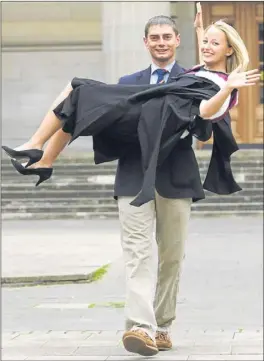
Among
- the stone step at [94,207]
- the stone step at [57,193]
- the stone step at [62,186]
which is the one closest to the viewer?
the stone step at [94,207]

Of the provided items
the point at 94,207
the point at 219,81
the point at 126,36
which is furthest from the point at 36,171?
the point at 126,36

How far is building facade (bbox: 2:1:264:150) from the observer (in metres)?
25.6

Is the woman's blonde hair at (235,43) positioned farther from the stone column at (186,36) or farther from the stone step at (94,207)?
the stone column at (186,36)

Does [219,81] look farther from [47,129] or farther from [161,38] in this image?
[47,129]

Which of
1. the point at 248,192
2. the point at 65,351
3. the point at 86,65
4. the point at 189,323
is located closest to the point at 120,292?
the point at 189,323

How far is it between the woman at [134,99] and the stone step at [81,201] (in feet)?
48.1

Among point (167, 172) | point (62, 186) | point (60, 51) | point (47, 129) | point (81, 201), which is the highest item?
point (47, 129)

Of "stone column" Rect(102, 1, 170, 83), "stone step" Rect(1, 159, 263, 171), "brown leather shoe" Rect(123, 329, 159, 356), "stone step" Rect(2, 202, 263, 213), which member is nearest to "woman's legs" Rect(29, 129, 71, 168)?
"brown leather shoe" Rect(123, 329, 159, 356)

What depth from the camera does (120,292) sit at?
10.6 metres

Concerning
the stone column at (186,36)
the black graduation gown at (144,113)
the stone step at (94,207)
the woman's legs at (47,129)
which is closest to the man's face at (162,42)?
the black graduation gown at (144,113)

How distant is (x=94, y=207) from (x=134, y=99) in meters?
14.9

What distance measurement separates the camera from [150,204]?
6465 mm

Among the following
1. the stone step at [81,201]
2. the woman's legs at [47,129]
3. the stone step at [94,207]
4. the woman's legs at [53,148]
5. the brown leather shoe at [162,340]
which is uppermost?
the woman's legs at [47,129]

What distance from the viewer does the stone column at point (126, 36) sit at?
78.2 feet
